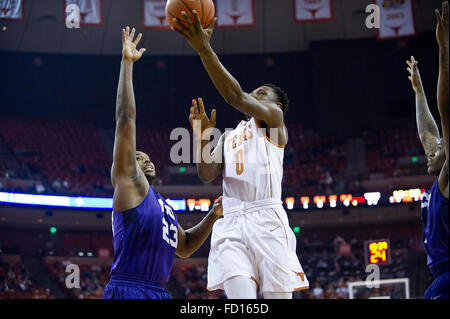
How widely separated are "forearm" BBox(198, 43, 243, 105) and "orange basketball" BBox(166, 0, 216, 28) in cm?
33

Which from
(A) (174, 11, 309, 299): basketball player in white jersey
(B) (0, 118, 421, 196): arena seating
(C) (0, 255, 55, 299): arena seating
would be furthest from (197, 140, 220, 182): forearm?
(B) (0, 118, 421, 196): arena seating

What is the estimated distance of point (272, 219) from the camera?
12.1 feet

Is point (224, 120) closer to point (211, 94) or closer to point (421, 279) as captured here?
point (211, 94)

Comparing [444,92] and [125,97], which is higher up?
[125,97]

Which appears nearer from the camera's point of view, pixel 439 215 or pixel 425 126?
pixel 439 215

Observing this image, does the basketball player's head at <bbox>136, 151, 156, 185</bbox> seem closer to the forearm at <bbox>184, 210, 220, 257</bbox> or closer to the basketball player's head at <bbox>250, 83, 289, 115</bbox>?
the forearm at <bbox>184, 210, 220, 257</bbox>

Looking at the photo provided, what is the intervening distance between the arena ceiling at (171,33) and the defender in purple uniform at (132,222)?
16684 millimetres

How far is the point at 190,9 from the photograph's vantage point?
12.4ft

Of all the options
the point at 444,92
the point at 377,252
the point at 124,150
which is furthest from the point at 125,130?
the point at 377,252

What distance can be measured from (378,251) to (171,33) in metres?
10.9

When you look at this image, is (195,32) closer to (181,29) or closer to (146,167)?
(181,29)

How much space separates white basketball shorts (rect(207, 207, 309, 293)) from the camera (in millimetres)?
3500

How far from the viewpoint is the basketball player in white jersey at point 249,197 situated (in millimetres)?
3473

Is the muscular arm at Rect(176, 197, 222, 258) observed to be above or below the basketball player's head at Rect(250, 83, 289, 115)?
below
